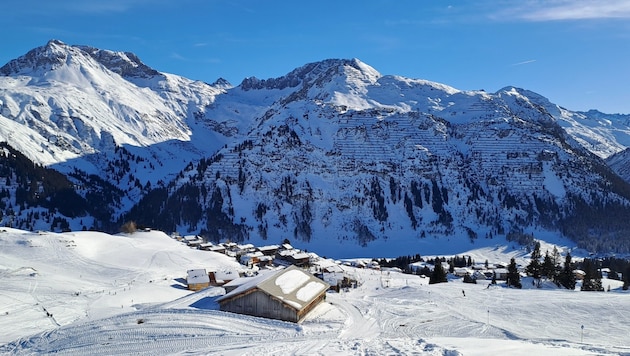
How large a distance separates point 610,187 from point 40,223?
221698mm

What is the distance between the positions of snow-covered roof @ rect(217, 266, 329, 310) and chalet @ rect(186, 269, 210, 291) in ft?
90.4

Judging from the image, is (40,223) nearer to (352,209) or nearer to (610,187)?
(352,209)

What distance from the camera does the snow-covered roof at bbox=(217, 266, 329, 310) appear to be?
123ft

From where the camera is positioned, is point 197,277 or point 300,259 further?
point 300,259

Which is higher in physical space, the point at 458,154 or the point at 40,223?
the point at 458,154

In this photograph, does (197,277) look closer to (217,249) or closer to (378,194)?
(217,249)

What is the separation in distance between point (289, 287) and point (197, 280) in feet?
108

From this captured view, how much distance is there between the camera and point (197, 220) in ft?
530

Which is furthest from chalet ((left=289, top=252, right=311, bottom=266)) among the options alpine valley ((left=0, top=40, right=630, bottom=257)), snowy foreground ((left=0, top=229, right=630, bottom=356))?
snowy foreground ((left=0, top=229, right=630, bottom=356))

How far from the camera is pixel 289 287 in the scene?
40.2 m

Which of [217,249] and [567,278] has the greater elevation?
[567,278]

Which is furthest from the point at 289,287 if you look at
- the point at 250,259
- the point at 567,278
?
the point at 250,259

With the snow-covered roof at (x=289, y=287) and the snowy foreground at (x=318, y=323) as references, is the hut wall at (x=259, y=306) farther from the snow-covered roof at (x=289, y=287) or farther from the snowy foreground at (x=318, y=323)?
the snowy foreground at (x=318, y=323)

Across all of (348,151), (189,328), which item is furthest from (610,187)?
(189,328)
